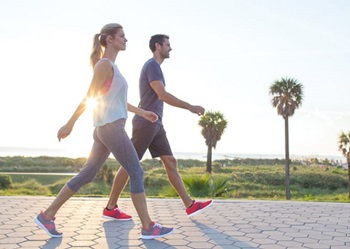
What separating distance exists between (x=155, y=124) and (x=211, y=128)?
4434 centimetres

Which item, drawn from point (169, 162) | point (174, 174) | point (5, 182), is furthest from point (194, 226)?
point (5, 182)

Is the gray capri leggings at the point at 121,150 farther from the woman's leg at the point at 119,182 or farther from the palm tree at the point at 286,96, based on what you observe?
the palm tree at the point at 286,96

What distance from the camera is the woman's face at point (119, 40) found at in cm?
431

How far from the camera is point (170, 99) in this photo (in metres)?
4.70

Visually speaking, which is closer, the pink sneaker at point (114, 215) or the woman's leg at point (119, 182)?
the woman's leg at point (119, 182)

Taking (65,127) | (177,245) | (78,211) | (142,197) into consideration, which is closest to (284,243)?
(177,245)

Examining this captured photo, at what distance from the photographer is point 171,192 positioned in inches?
406

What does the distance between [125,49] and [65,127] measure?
991 mm

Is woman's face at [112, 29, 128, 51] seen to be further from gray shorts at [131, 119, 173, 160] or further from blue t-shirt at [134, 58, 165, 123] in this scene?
gray shorts at [131, 119, 173, 160]

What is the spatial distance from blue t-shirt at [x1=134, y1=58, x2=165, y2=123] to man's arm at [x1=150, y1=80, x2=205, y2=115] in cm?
12

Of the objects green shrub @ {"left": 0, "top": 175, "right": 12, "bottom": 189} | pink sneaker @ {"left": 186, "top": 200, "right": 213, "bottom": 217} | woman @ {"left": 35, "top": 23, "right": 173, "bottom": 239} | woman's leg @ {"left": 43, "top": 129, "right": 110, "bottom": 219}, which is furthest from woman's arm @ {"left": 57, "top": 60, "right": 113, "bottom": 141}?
green shrub @ {"left": 0, "top": 175, "right": 12, "bottom": 189}

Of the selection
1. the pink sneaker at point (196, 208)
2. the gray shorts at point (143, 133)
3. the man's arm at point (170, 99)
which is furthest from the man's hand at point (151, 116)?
the pink sneaker at point (196, 208)

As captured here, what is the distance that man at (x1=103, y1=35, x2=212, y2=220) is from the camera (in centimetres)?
484

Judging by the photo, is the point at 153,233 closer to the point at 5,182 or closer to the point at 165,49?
the point at 165,49
